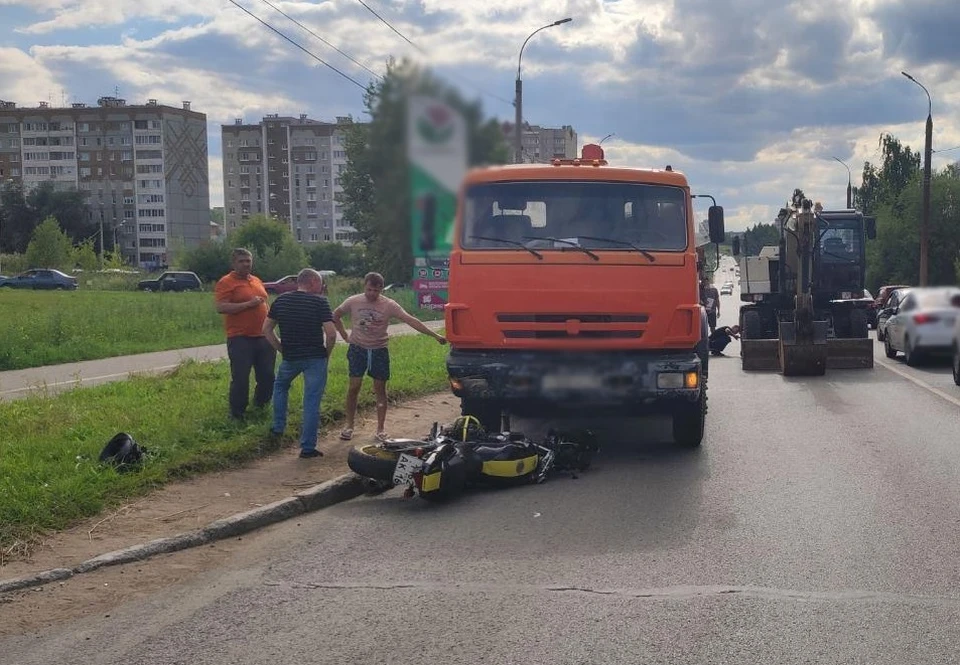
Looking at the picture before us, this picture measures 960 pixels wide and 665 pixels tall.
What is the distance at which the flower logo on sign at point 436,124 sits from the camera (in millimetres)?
8164

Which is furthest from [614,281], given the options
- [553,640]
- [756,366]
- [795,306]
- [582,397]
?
[756,366]

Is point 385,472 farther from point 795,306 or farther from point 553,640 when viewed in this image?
point 795,306

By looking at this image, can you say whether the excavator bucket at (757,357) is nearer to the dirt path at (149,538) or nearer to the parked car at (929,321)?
the dirt path at (149,538)

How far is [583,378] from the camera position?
7.84 meters

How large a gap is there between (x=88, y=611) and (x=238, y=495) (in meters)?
2.62

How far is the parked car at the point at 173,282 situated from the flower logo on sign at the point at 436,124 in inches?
2232

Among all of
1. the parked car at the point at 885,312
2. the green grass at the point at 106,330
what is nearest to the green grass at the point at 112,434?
the green grass at the point at 106,330

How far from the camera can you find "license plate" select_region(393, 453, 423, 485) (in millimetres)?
7906

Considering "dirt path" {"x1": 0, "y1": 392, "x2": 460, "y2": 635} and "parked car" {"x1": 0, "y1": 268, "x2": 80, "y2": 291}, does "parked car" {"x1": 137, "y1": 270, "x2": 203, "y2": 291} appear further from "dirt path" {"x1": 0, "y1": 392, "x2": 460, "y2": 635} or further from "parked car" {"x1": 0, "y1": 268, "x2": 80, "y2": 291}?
"dirt path" {"x1": 0, "y1": 392, "x2": 460, "y2": 635}

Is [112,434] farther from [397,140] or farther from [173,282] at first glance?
[173,282]

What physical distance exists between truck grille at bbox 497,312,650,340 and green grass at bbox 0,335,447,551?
280 cm

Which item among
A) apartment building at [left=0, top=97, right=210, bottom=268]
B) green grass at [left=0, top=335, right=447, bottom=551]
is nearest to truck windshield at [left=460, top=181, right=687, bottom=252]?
green grass at [left=0, top=335, right=447, bottom=551]

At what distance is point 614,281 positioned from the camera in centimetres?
888

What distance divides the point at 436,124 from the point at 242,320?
3.42m
